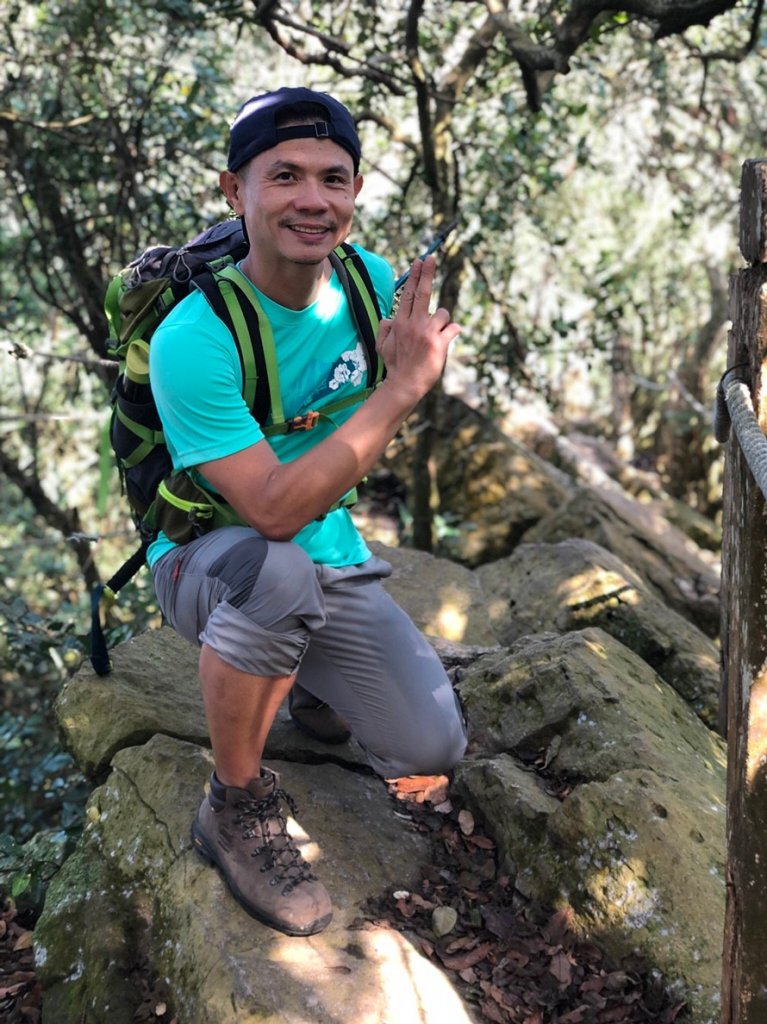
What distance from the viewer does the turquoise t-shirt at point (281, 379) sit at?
8.78 feet

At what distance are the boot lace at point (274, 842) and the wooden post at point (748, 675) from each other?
44.6 inches

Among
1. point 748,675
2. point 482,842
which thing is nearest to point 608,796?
point 482,842

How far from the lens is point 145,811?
10.4 feet

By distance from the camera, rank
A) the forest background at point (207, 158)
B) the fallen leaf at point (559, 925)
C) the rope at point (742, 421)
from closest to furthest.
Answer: the rope at point (742, 421) < the fallen leaf at point (559, 925) < the forest background at point (207, 158)

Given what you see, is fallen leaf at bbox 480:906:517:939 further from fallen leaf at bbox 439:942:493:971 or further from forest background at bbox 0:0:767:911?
forest background at bbox 0:0:767:911

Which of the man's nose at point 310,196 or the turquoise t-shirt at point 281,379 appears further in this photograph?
the man's nose at point 310,196

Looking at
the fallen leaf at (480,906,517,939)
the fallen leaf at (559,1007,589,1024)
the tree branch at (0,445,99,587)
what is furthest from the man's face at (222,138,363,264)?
the tree branch at (0,445,99,587)

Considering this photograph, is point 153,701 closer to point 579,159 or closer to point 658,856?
point 658,856

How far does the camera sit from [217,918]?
274 cm

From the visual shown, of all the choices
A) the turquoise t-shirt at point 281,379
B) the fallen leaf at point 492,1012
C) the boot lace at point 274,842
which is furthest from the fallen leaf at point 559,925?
the turquoise t-shirt at point 281,379

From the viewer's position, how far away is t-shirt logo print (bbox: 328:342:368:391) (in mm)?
3084

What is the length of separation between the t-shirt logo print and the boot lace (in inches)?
47.5

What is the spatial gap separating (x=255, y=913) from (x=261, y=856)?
5.7 inches

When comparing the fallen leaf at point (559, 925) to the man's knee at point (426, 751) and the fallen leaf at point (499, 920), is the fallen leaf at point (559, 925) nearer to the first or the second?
the fallen leaf at point (499, 920)
